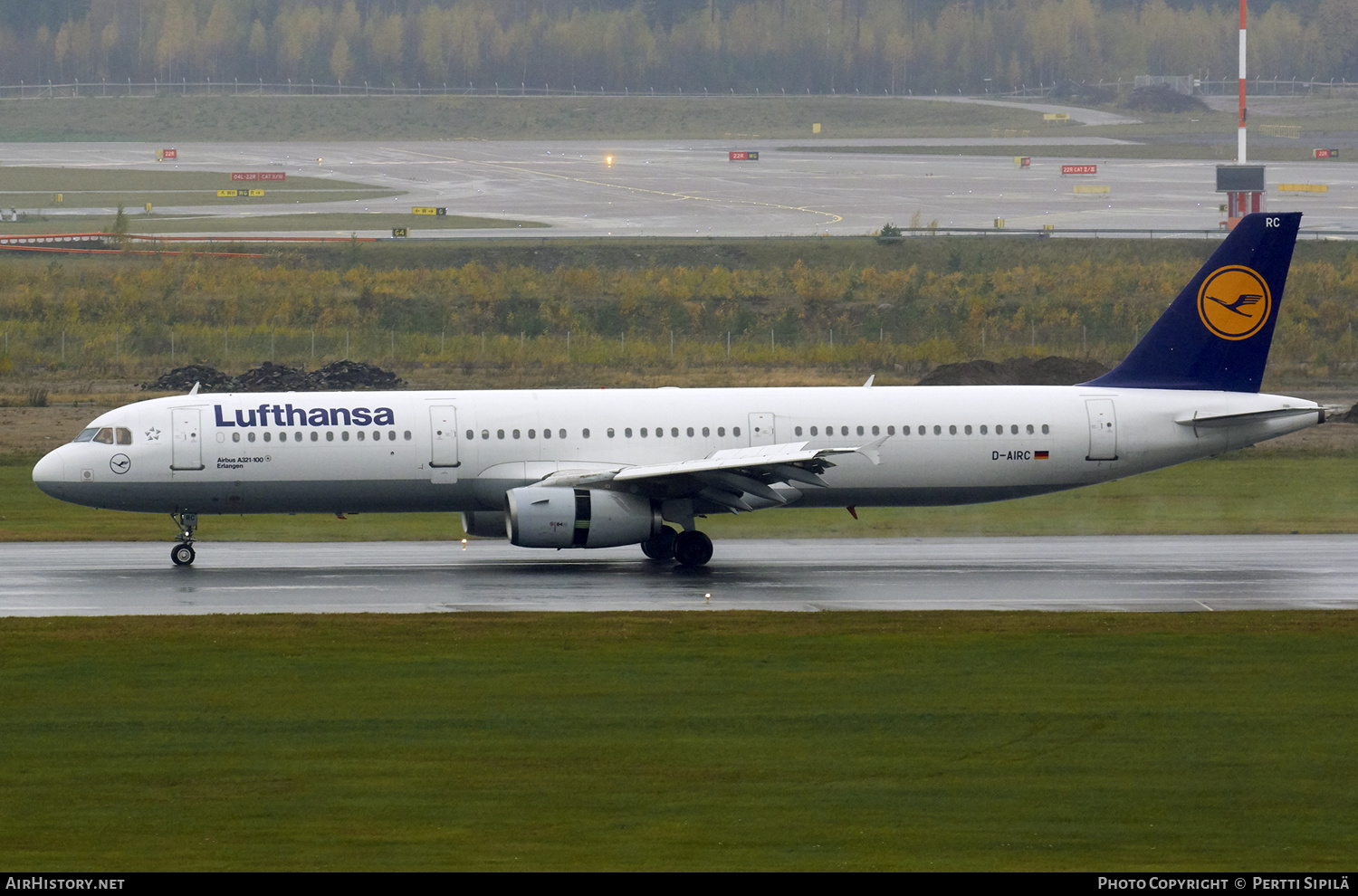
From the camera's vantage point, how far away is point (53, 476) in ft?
109

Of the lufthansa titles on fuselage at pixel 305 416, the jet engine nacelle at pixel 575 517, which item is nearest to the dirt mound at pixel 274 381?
the lufthansa titles on fuselage at pixel 305 416

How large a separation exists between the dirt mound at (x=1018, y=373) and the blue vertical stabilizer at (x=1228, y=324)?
18484mm

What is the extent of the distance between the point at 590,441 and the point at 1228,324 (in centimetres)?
1357

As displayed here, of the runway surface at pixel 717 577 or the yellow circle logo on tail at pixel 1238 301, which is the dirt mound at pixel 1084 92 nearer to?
the yellow circle logo on tail at pixel 1238 301

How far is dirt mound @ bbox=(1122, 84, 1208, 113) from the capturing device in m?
165

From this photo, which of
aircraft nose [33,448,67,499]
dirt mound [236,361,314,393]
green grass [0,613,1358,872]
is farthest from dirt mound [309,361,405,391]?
green grass [0,613,1358,872]

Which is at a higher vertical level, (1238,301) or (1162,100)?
(1162,100)

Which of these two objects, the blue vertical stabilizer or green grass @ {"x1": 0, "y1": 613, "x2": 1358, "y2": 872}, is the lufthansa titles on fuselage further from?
the blue vertical stabilizer

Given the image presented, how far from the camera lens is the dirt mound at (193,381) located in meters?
57.6

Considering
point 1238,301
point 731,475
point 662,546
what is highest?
point 1238,301

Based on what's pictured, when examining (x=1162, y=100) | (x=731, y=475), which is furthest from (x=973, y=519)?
(x=1162, y=100)

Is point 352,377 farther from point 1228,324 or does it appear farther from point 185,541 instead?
point 1228,324

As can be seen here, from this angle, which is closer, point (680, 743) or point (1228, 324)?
point (680, 743)

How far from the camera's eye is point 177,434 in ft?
109
